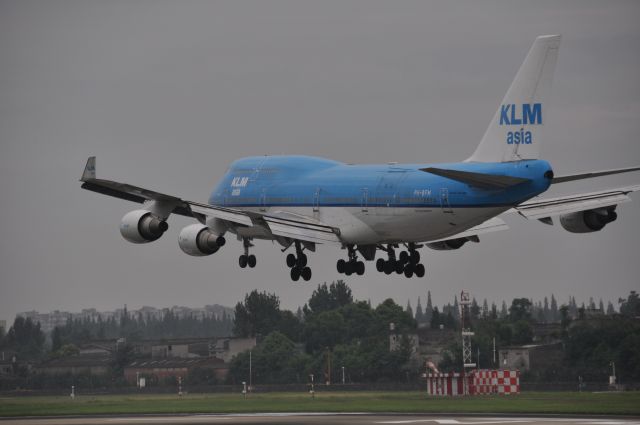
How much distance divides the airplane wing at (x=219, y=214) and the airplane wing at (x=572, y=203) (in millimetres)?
11923

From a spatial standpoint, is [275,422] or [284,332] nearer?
[275,422]

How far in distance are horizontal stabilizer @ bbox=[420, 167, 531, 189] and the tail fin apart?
216 centimetres

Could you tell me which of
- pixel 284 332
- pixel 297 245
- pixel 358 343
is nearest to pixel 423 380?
pixel 358 343

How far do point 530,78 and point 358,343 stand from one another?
274 feet

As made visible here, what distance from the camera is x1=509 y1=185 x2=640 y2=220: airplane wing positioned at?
263 ft

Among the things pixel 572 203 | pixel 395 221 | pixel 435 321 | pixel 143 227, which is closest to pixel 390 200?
pixel 395 221

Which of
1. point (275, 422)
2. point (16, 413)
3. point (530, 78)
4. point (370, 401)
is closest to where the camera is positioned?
point (530, 78)

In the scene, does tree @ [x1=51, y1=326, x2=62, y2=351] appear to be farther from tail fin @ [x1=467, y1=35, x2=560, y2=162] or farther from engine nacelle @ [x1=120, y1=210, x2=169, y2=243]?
tail fin @ [x1=467, y1=35, x2=560, y2=162]

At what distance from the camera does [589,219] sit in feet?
270

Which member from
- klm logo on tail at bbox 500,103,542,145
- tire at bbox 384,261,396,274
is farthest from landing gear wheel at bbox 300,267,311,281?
klm logo on tail at bbox 500,103,542,145

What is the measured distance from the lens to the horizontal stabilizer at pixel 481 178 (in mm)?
74312

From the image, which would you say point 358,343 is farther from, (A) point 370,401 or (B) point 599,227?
(B) point 599,227

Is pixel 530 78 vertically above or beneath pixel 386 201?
above

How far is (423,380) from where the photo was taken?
145m
